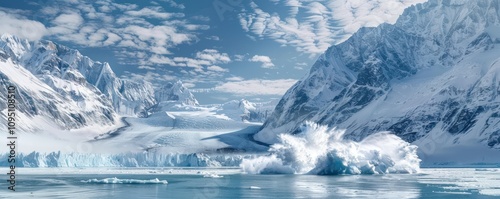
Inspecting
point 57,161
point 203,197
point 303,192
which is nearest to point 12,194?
point 203,197

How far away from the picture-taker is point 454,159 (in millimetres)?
192000

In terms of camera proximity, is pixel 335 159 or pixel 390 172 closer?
pixel 335 159

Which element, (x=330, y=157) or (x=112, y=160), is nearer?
(x=330, y=157)

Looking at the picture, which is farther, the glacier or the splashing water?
the glacier

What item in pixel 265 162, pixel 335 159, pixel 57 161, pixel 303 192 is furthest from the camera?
pixel 57 161

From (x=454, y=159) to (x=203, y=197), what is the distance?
158 m

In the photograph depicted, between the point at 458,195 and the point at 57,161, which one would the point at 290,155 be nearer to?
the point at 458,195

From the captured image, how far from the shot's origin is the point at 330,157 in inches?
3649

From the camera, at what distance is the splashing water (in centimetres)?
9388

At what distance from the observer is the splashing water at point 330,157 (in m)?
93.9

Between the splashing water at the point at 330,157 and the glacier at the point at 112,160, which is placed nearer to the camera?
the splashing water at the point at 330,157

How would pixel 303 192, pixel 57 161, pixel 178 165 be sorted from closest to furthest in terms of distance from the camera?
pixel 303 192 < pixel 57 161 < pixel 178 165

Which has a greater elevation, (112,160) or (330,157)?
(330,157)

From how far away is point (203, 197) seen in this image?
171 ft
